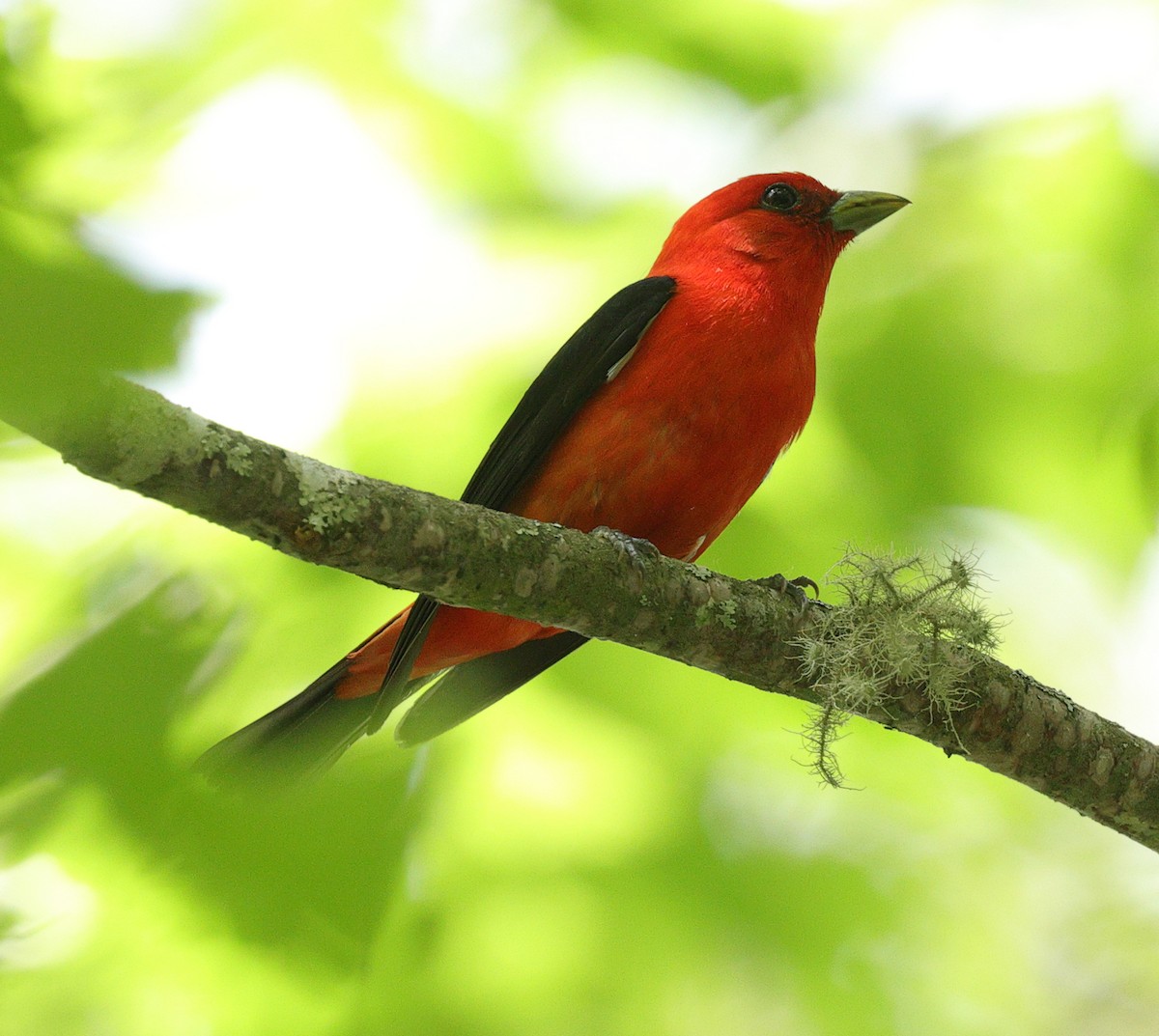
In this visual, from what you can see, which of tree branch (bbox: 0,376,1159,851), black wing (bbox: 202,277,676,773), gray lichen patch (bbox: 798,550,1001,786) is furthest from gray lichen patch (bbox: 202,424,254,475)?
gray lichen patch (bbox: 798,550,1001,786)

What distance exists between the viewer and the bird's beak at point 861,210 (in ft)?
13.1

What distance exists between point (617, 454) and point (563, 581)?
0.82m

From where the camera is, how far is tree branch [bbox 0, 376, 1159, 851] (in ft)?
6.26

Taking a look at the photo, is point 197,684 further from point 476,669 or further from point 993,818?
point 993,818

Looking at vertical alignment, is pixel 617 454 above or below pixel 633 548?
above

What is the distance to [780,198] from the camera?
13.6 ft

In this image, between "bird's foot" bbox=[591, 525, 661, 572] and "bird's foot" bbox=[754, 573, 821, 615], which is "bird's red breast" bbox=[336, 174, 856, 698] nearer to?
"bird's foot" bbox=[754, 573, 821, 615]

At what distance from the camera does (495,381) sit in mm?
3674

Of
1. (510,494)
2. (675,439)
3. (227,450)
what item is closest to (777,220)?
→ (675,439)

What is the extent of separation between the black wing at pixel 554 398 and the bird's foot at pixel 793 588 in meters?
0.72

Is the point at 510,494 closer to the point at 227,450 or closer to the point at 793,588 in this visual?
the point at 793,588

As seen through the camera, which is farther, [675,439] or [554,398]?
[554,398]

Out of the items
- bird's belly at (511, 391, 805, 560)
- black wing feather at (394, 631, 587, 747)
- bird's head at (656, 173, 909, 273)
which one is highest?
bird's head at (656, 173, 909, 273)

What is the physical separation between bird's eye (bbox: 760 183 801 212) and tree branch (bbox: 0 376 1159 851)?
168 cm
